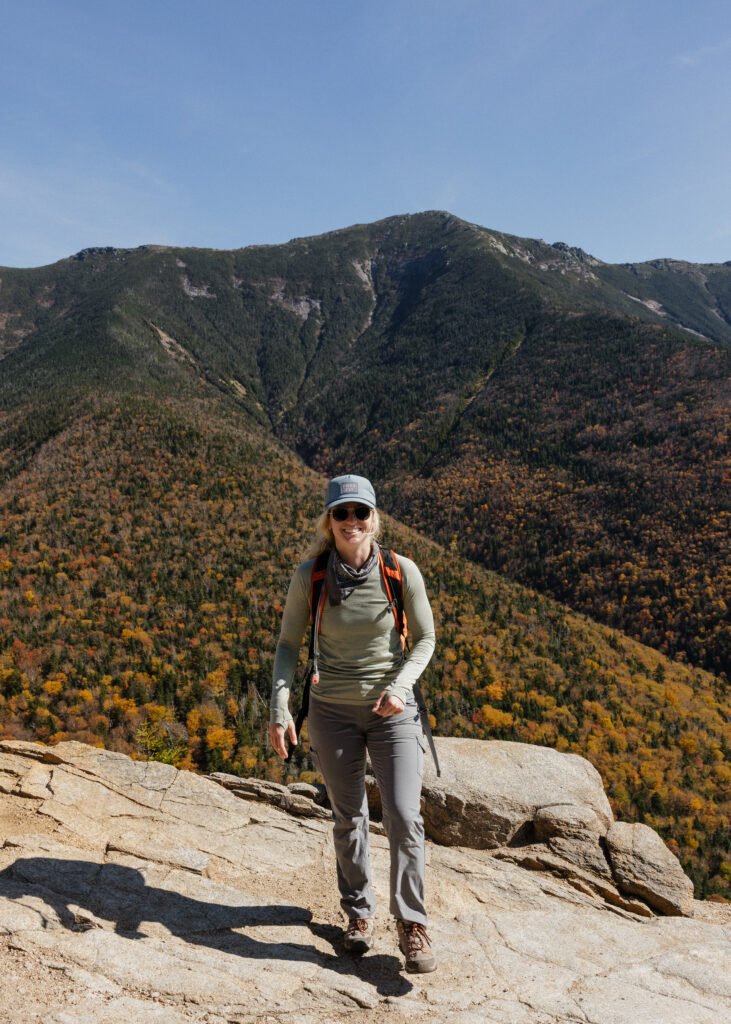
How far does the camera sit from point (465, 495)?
4240 inches

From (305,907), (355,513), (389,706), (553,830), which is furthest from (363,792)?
(553,830)

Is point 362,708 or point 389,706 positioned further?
point 362,708

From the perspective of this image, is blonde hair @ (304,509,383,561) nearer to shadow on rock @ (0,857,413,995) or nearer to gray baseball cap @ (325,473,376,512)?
gray baseball cap @ (325,473,376,512)

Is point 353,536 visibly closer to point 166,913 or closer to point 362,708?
point 362,708

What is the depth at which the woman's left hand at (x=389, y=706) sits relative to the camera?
156 inches

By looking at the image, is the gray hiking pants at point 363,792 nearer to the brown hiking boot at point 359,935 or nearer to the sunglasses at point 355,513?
the brown hiking boot at point 359,935

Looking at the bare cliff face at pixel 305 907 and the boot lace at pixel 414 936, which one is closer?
the bare cliff face at pixel 305 907

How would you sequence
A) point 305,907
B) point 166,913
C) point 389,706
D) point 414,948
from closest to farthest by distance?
1. point 389,706
2. point 414,948
3. point 166,913
4. point 305,907

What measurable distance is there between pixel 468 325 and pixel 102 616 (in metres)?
156

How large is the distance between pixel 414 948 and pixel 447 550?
8480 centimetres

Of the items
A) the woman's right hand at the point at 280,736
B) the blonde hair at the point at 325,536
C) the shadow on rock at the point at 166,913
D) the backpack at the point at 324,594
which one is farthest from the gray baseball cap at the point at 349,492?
the shadow on rock at the point at 166,913

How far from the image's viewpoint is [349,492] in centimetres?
426

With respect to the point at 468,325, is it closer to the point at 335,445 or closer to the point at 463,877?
the point at 335,445

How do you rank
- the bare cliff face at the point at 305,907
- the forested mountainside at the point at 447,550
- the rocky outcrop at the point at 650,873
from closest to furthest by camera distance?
the bare cliff face at the point at 305,907
the rocky outcrop at the point at 650,873
the forested mountainside at the point at 447,550
